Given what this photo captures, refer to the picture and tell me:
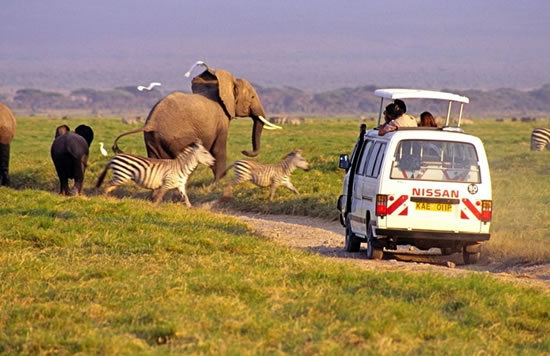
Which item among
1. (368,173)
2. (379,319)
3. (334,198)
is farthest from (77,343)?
(334,198)

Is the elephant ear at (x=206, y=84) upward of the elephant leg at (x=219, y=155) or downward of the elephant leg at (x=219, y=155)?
upward

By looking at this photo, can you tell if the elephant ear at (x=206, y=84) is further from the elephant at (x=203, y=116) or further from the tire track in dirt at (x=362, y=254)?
the tire track in dirt at (x=362, y=254)

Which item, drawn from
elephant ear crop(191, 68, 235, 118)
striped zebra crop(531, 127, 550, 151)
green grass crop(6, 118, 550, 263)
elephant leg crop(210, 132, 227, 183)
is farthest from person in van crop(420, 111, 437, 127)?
striped zebra crop(531, 127, 550, 151)

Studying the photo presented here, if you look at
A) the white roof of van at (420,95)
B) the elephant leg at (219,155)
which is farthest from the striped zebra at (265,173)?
the white roof of van at (420,95)

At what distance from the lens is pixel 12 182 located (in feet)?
82.9

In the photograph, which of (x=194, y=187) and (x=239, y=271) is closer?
(x=239, y=271)

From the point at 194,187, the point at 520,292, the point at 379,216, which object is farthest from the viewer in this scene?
the point at 194,187

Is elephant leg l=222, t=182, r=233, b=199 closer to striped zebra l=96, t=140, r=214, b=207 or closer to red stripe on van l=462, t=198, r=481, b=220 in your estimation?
striped zebra l=96, t=140, r=214, b=207

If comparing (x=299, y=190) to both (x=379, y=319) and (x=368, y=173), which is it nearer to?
(x=368, y=173)

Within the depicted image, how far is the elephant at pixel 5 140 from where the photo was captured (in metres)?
23.8

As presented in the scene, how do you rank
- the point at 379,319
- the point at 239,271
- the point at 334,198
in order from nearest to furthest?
the point at 379,319
the point at 239,271
the point at 334,198

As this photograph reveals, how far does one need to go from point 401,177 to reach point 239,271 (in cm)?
299

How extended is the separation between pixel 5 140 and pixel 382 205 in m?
14.2

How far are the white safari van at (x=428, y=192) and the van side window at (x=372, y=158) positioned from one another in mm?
69
